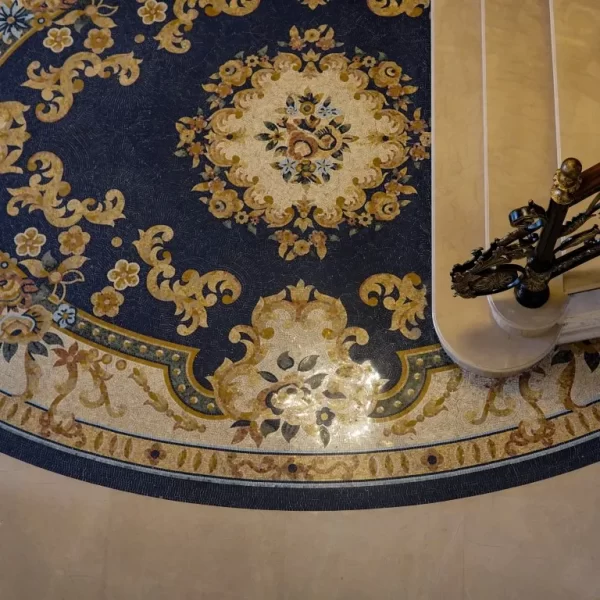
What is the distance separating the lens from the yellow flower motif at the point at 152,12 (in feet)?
11.5

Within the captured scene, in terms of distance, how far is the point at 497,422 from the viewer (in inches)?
110

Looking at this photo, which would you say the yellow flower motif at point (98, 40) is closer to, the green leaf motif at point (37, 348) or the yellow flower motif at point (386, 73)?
the yellow flower motif at point (386, 73)

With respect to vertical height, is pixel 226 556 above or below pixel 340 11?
below

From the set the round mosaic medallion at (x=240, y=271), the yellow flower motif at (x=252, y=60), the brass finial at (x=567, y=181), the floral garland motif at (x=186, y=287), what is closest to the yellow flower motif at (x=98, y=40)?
the round mosaic medallion at (x=240, y=271)

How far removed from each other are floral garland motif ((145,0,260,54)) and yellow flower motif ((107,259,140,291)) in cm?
102

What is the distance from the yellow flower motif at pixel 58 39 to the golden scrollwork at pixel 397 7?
1.32 metres

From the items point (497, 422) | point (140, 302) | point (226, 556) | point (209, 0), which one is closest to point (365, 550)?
point (226, 556)

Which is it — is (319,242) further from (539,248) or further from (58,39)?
(58,39)

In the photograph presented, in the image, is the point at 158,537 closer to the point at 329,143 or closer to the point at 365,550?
the point at 365,550

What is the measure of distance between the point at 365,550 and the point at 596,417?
91 centimetres

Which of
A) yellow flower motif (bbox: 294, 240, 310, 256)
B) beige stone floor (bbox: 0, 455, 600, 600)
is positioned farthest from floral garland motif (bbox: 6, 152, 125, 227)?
beige stone floor (bbox: 0, 455, 600, 600)

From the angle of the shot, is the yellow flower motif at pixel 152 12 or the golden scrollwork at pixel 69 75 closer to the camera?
the golden scrollwork at pixel 69 75

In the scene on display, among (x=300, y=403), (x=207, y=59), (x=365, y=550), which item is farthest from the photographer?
(x=207, y=59)

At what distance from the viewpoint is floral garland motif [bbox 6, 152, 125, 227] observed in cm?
320
